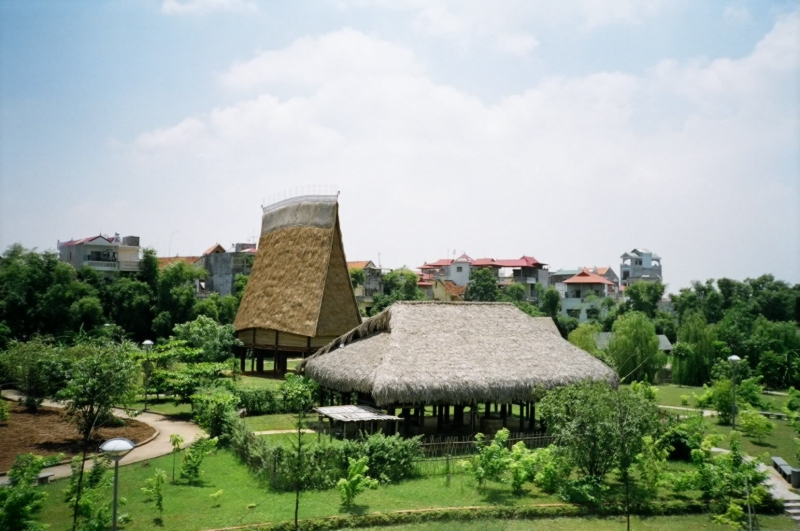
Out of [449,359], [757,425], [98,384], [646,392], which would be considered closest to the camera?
[98,384]

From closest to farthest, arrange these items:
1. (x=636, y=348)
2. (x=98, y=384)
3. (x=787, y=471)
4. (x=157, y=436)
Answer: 1. (x=98, y=384)
2. (x=787, y=471)
3. (x=157, y=436)
4. (x=636, y=348)

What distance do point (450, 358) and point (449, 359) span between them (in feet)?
0.29

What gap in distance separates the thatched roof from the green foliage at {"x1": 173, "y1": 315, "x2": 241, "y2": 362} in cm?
212

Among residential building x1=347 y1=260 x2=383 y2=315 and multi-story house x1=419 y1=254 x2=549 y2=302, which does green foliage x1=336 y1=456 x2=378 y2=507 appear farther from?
multi-story house x1=419 y1=254 x2=549 y2=302

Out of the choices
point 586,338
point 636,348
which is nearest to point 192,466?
point 586,338

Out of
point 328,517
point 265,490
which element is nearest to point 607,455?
point 328,517

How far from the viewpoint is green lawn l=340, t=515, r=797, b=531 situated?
40.0 ft

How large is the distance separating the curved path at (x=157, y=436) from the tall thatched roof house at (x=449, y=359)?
439 cm

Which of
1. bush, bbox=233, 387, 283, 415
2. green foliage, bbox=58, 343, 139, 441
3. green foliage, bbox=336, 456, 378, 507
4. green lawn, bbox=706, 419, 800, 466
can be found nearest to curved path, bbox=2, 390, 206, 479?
green foliage, bbox=58, 343, 139, 441

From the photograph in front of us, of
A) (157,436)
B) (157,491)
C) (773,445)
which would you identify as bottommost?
(773,445)

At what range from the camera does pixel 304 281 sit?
32719 mm

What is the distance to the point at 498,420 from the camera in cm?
2094

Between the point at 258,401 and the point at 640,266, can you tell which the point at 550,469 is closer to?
the point at 258,401

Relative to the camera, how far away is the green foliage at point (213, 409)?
62.0 feet
